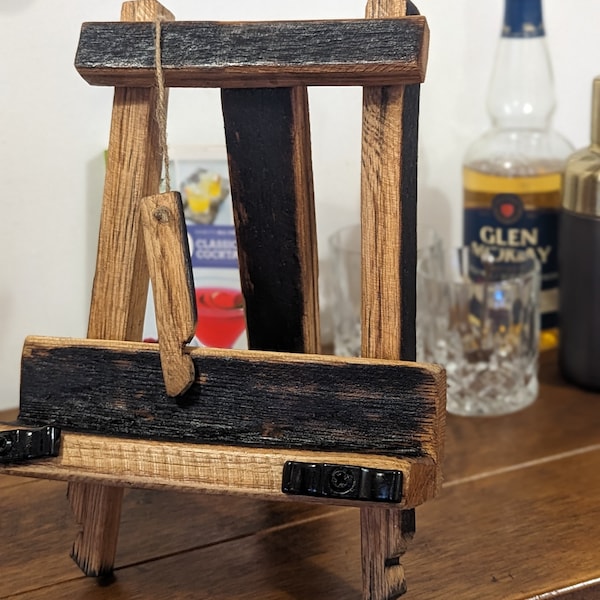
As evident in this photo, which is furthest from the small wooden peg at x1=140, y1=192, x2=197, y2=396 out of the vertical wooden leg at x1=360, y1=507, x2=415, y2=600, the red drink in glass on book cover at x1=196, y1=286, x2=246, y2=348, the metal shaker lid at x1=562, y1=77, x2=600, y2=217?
the metal shaker lid at x1=562, y1=77, x2=600, y2=217

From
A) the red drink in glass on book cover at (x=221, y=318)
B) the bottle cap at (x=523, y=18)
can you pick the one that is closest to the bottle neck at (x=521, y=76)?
the bottle cap at (x=523, y=18)

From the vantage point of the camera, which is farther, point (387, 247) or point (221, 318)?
point (221, 318)

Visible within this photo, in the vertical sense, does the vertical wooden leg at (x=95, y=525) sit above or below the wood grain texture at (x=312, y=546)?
above

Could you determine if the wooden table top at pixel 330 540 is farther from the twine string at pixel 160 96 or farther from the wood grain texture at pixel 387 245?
the twine string at pixel 160 96

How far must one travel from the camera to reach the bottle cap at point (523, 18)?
0.82 meters

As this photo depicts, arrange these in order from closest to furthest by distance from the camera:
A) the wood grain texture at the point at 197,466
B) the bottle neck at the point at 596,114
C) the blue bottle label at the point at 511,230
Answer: the wood grain texture at the point at 197,466, the bottle neck at the point at 596,114, the blue bottle label at the point at 511,230

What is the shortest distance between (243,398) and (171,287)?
8 centimetres

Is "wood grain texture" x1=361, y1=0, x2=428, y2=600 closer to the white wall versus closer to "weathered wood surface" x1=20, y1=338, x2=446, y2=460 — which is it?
"weathered wood surface" x1=20, y1=338, x2=446, y2=460

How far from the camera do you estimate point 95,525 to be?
1.90 feet

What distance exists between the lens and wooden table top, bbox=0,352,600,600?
578 mm

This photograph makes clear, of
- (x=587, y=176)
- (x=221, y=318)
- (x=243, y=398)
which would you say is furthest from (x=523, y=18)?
(x=243, y=398)

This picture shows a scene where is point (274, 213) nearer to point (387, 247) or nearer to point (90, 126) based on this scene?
point (387, 247)

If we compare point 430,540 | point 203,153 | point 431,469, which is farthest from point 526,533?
point 203,153

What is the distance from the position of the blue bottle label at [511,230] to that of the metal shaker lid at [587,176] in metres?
0.06
